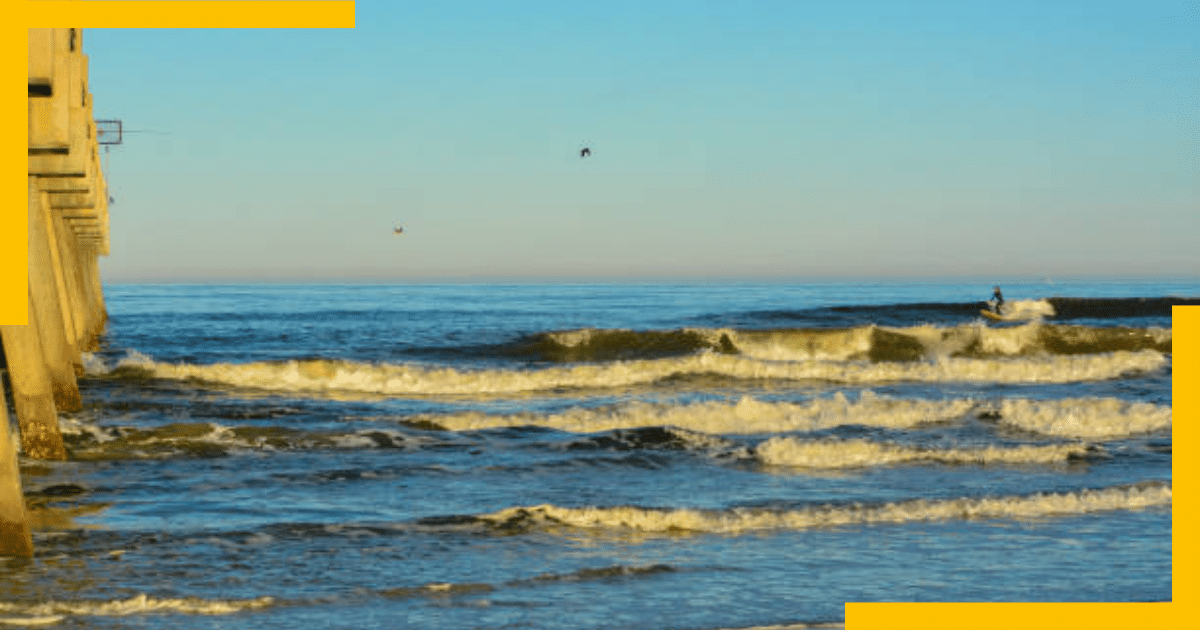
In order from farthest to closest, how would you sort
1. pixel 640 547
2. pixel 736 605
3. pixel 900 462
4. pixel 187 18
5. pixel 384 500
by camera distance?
pixel 900 462, pixel 384 500, pixel 640 547, pixel 736 605, pixel 187 18

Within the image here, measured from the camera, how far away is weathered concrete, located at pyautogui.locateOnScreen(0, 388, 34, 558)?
8.53 metres

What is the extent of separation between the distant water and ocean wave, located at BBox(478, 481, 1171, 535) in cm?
4

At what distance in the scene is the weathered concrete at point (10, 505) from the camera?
28.0 feet

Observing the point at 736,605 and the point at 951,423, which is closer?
the point at 736,605

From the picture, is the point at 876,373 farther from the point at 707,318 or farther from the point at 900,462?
the point at 707,318

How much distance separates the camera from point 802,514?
37.5 feet

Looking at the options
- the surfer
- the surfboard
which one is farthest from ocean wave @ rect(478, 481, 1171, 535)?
the surfer

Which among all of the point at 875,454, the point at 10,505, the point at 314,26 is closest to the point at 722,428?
the point at 875,454

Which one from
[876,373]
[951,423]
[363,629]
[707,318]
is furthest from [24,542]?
[707,318]

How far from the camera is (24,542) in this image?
9297mm

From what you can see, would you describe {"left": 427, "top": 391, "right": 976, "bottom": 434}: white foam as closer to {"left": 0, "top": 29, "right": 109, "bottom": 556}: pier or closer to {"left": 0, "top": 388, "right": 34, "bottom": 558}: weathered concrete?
{"left": 0, "top": 29, "right": 109, "bottom": 556}: pier

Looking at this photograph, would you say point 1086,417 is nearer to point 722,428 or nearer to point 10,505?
point 722,428

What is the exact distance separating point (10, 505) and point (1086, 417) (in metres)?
14.7

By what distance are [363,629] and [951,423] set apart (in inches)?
521
